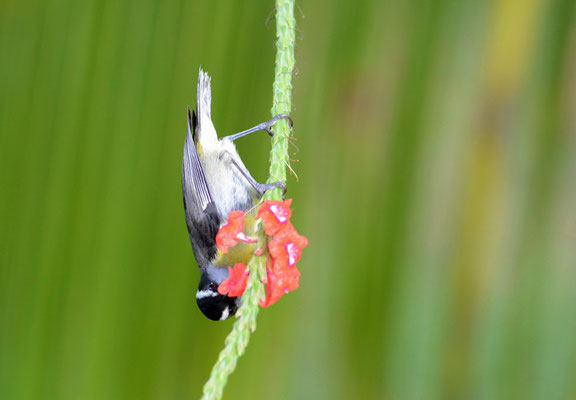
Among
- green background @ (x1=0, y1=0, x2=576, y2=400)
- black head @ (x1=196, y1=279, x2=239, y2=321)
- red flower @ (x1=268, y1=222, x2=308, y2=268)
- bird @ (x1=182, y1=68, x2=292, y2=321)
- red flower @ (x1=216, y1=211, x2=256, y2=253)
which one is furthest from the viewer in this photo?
bird @ (x1=182, y1=68, x2=292, y2=321)

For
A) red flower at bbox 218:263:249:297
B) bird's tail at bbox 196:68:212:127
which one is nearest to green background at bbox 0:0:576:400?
bird's tail at bbox 196:68:212:127

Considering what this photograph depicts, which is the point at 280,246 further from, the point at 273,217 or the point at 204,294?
the point at 204,294

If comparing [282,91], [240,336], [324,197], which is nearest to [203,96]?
[324,197]

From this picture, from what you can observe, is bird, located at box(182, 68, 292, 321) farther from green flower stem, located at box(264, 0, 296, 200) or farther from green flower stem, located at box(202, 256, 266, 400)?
green flower stem, located at box(202, 256, 266, 400)

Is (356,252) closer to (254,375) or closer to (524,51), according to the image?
(254,375)

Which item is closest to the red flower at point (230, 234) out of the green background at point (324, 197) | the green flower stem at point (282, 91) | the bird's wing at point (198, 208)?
the green flower stem at point (282, 91)

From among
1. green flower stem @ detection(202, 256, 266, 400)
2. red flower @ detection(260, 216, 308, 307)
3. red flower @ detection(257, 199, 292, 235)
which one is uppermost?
red flower @ detection(257, 199, 292, 235)

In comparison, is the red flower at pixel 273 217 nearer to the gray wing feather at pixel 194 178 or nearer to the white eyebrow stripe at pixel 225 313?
the white eyebrow stripe at pixel 225 313
